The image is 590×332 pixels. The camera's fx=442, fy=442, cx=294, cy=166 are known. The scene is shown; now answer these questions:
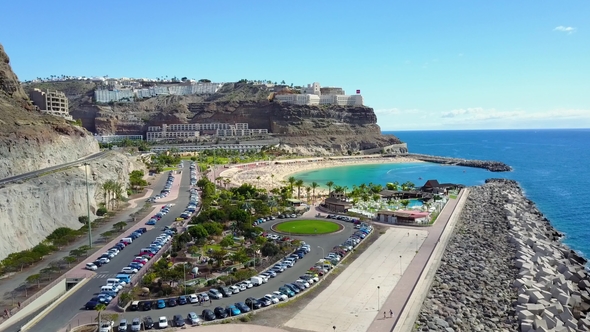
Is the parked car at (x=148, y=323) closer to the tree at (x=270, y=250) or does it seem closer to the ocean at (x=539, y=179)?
the tree at (x=270, y=250)

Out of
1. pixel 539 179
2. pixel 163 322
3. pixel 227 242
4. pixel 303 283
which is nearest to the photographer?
pixel 163 322

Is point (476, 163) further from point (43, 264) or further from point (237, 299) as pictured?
point (43, 264)

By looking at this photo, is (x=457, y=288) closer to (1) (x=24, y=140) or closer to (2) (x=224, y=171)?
(1) (x=24, y=140)

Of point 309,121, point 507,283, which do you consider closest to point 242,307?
point 507,283

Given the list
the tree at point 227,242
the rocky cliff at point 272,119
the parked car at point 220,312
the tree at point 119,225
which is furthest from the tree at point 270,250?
the rocky cliff at point 272,119

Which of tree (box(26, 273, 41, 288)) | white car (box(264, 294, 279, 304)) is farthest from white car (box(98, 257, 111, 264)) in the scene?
white car (box(264, 294, 279, 304))

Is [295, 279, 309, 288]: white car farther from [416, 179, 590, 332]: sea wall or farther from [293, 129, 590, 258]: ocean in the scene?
[293, 129, 590, 258]: ocean
